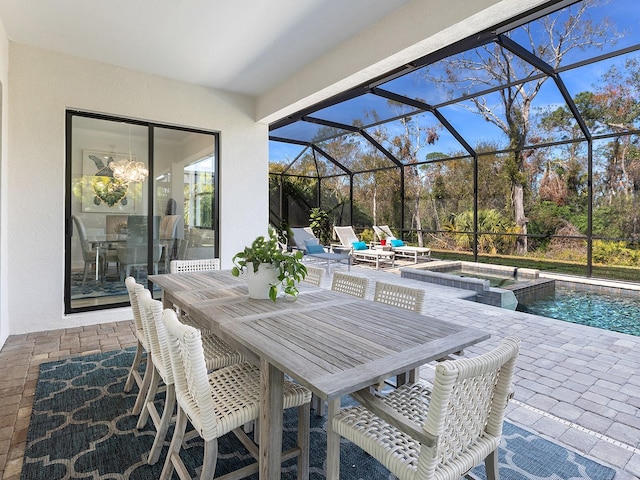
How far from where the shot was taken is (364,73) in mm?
3434

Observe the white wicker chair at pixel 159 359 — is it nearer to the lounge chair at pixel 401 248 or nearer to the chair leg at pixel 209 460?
the chair leg at pixel 209 460

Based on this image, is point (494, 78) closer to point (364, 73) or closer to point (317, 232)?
point (364, 73)

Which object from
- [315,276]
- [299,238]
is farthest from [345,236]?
[315,276]

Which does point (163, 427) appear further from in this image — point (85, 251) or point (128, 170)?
point (128, 170)

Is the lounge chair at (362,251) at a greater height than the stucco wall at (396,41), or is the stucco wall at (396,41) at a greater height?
the stucco wall at (396,41)

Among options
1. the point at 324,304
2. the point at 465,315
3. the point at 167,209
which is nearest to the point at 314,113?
the point at 167,209

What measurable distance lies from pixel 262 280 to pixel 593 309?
5.37 metres

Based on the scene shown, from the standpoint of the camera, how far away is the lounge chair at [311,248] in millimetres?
8094

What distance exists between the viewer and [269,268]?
2.14 meters

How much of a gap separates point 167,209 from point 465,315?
397 cm

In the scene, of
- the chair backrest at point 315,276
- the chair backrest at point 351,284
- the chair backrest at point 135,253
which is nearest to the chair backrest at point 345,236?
the chair backrest at point 135,253

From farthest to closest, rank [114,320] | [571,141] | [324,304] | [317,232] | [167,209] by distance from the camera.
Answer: [317,232]
[571,141]
[167,209]
[114,320]
[324,304]

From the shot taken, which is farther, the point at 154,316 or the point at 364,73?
the point at 364,73

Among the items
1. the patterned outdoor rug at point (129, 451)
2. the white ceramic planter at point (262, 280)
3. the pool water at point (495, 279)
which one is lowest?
the patterned outdoor rug at point (129, 451)
